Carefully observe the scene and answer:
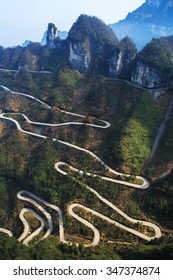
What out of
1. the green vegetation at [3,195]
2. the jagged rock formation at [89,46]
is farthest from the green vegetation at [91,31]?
the green vegetation at [3,195]

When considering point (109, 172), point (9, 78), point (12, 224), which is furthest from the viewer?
point (9, 78)

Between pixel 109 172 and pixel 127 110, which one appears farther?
pixel 127 110

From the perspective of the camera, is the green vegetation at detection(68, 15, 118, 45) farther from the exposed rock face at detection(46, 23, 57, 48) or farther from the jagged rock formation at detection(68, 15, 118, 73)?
the exposed rock face at detection(46, 23, 57, 48)

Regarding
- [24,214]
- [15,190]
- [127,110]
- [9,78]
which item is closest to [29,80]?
[9,78]

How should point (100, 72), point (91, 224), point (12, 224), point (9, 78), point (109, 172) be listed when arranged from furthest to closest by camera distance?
point (9, 78), point (100, 72), point (109, 172), point (12, 224), point (91, 224)

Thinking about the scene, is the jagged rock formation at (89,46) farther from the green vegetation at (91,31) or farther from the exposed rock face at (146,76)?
the exposed rock face at (146,76)

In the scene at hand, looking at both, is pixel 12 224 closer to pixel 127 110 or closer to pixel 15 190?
pixel 15 190

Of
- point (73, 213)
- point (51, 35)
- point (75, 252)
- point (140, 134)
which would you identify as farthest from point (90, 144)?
point (51, 35)
